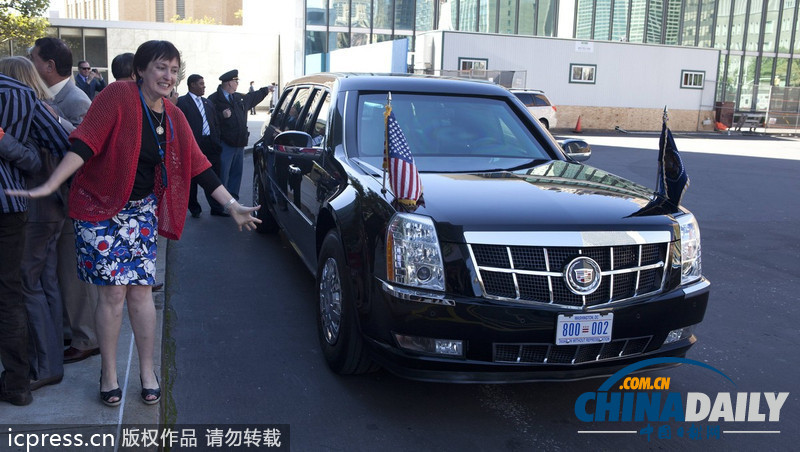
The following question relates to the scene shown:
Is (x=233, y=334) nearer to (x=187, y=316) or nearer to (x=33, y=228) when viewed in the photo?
(x=187, y=316)

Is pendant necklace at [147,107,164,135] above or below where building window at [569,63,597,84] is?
below

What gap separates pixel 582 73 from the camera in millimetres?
34094

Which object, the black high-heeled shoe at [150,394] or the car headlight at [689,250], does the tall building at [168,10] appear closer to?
the black high-heeled shoe at [150,394]

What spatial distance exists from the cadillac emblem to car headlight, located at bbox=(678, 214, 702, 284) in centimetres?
66

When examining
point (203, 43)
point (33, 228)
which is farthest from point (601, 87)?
point (33, 228)

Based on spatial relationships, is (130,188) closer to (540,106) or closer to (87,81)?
(87,81)

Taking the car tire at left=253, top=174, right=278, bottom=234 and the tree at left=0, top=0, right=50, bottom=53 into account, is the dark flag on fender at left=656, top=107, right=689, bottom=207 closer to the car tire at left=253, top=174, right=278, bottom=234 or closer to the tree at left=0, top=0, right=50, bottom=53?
the car tire at left=253, top=174, right=278, bottom=234

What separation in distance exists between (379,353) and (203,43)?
1689 inches

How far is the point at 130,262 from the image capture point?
11.2ft

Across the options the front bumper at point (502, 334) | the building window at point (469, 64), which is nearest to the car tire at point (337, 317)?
the front bumper at point (502, 334)

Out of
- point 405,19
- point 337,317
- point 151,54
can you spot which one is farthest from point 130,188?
point 405,19

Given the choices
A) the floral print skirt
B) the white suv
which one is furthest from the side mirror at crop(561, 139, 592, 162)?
the white suv

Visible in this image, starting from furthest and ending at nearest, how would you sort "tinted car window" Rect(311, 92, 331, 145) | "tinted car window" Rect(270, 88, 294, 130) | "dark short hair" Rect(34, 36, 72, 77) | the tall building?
the tall building < "tinted car window" Rect(270, 88, 294, 130) < "tinted car window" Rect(311, 92, 331, 145) < "dark short hair" Rect(34, 36, 72, 77)

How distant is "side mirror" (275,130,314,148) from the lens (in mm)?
5166
